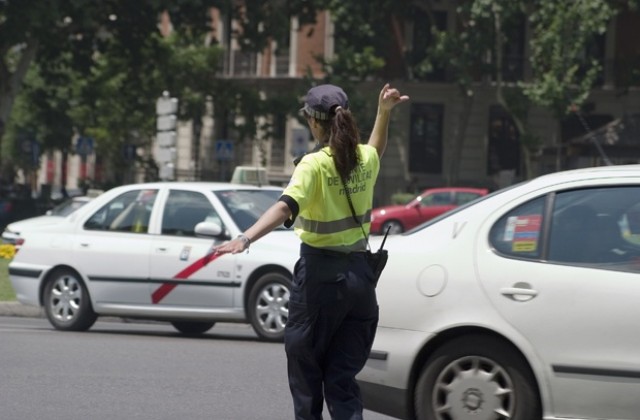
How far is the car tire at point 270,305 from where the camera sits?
41.9ft

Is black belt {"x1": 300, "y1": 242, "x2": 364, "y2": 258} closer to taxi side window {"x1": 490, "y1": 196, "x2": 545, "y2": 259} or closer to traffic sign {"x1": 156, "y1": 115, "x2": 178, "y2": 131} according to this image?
taxi side window {"x1": 490, "y1": 196, "x2": 545, "y2": 259}

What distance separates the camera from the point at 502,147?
183 feet

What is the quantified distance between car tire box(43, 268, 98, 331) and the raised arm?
23.9 ft

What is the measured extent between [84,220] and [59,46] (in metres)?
28.5

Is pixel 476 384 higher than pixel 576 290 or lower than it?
lower

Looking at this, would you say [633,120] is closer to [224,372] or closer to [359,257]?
[224,372]

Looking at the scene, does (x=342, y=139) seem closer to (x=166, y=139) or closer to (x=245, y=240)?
(x=245, y=240)

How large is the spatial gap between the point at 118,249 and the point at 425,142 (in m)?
43.3

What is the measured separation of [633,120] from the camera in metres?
46.5

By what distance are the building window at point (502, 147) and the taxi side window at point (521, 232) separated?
48.6 meters

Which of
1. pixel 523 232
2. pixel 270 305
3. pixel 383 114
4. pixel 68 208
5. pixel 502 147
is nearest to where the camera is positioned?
pixel 383 114

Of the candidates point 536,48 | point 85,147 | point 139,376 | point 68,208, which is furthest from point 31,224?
point 536,48

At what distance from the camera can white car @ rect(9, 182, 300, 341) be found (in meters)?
12.9

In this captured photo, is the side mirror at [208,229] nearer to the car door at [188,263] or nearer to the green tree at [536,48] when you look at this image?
the car door at [188,263]
